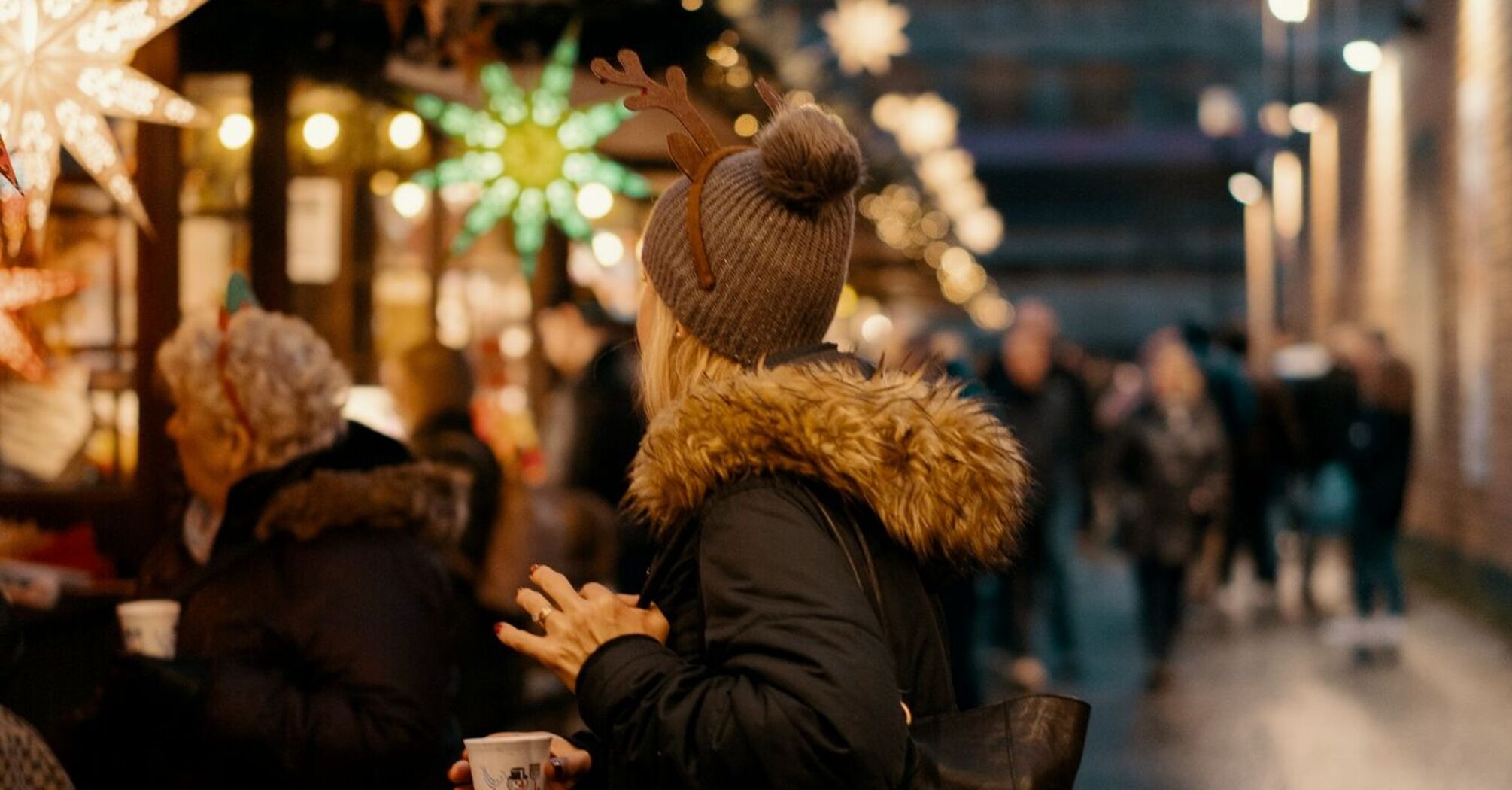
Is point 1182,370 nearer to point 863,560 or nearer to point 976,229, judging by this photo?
point 863,560

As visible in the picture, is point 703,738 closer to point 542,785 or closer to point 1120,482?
point 542,785

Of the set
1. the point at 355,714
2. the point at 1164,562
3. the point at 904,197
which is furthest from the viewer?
the point at 904,197

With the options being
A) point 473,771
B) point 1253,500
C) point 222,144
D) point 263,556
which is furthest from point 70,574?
point 1253,500

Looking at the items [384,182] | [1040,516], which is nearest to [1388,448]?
[1040,516]

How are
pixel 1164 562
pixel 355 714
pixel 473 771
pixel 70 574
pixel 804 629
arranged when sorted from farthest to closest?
pixel 1164 562, pixel 70 574, pixel 355 714, pixel 473 771, pixel 804 629

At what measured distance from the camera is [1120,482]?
12.9 m

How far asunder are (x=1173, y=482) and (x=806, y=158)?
976 cm

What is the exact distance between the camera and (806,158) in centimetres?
281

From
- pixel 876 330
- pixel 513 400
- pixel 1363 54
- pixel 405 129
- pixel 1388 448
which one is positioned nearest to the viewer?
pixel 405 129

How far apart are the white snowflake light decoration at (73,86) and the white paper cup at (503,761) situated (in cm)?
144

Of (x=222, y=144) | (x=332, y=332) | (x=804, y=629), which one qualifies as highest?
(x=222, y=144)

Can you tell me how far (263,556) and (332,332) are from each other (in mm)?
4850

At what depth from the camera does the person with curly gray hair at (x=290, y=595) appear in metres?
3.97

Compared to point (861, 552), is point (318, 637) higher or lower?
lower
